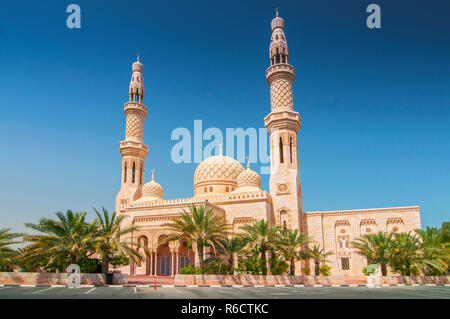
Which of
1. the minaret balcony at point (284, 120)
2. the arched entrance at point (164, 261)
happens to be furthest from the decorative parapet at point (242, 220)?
the minaret balcony at point (284, 120)

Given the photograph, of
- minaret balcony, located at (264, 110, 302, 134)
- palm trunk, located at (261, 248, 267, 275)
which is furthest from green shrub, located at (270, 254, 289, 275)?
minaret balcony, located at (264, 110, 302, 134)

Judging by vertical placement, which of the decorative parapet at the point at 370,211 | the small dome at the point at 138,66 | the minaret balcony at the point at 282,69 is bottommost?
the decorative parapet at the point at 370,211

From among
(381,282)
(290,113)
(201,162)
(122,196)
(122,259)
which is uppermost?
(290,113)

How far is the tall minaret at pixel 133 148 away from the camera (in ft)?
111

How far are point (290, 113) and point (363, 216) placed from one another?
9.53m

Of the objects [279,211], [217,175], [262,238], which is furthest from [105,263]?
[217,175]

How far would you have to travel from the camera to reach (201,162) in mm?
35281

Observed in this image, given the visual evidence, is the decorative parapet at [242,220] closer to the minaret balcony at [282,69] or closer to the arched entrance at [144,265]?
the arched entrance at [144,265]

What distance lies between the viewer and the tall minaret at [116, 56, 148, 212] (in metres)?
33.8

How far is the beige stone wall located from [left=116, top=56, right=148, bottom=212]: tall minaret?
15760 millimetres

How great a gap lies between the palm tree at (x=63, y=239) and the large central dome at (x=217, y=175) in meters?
15.7
